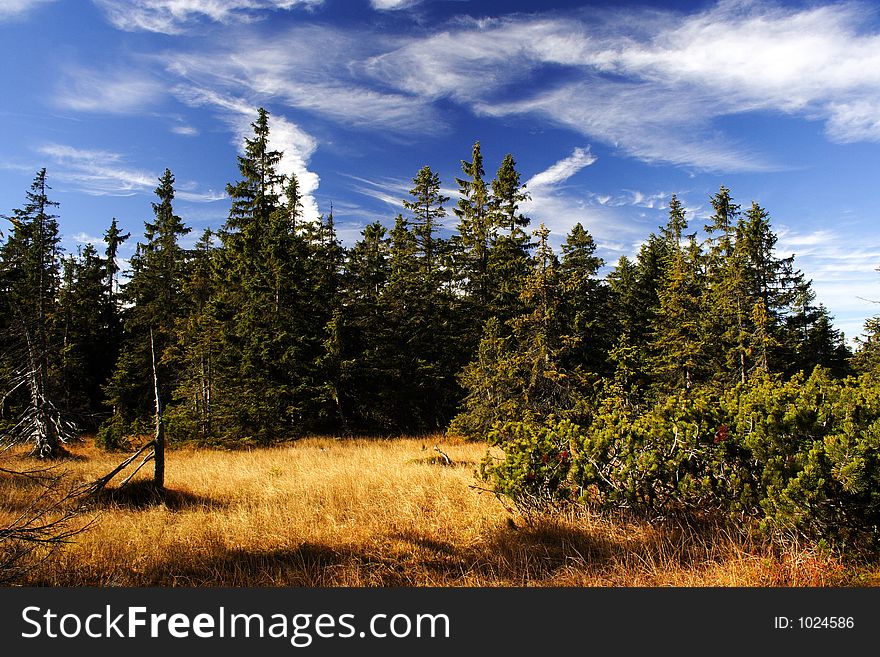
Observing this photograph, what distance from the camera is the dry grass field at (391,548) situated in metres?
4.89

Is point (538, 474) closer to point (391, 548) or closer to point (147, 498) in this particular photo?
point (391, 548)

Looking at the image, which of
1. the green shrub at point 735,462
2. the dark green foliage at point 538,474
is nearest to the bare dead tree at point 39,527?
the dark green foliage at point 538,474

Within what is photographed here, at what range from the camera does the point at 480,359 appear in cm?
1845

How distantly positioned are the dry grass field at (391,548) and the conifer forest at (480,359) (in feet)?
1.32

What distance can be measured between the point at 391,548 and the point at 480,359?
42.2 ft

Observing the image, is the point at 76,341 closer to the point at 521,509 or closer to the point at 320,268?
the point at 320,268

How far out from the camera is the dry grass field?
16.0ft

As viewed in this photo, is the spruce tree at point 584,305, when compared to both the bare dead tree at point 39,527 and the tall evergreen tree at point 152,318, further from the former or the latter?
the tall evergreen tree at point 152,318

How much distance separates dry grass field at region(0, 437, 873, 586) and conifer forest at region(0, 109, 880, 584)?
1.32 ft

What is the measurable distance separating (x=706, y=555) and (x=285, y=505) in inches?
255

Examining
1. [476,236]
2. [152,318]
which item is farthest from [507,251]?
[152,318]

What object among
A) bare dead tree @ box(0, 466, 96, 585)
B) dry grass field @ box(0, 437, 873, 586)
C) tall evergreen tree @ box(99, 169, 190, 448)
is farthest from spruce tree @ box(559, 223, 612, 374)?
tall evergreen tree @ box(99, 169, 190, 448)

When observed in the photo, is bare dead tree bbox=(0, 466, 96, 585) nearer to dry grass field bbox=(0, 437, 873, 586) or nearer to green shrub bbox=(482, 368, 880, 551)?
dry grass field bbox=(0, 437, 873, 586)

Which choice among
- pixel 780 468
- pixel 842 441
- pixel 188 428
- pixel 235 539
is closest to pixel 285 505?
pixel 235 539
